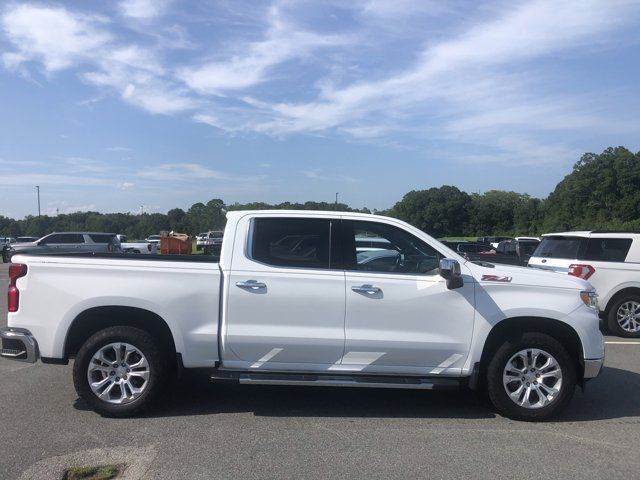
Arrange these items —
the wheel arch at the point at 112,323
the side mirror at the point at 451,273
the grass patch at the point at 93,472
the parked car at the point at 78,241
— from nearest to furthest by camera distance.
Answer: the grass patch at the point at 93,472 → the side mirror at the point at 451,273 → the wheel arch at the point at 112,323 → the parked car at the point at 78,241

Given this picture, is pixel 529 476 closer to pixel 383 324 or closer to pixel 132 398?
pixel 383 324

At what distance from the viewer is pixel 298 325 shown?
5.28m

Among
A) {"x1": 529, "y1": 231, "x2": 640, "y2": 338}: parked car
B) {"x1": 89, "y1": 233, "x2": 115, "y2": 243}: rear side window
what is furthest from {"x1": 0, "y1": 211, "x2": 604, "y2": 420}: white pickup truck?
{"x1": 89, "y1": 233, "x2": 115, "y2": 243}: rear side window

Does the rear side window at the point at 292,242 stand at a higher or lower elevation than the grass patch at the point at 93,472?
higher

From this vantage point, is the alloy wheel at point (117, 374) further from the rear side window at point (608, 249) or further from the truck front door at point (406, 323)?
the rear side window at point (608, 249)

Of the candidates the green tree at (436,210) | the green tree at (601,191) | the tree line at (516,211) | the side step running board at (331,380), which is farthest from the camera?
the green tree at (601,191)

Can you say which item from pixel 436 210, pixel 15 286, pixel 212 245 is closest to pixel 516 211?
pixel 436 210

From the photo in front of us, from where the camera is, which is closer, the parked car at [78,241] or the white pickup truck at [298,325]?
the white pickup truck at [298,325]

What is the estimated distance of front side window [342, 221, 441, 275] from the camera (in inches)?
218

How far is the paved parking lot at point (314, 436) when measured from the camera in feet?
14.0

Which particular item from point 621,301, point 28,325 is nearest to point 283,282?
point 28,325

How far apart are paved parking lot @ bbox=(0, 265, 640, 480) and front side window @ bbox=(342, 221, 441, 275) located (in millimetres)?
1423

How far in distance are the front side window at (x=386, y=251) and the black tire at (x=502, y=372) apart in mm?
1008

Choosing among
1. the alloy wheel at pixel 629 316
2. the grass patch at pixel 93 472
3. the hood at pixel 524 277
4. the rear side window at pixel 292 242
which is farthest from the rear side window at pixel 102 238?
the hood at pixel 524 277
